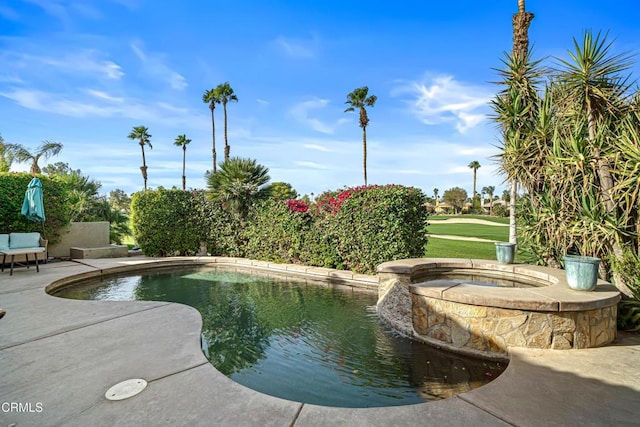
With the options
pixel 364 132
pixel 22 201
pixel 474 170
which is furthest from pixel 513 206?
pixel 474 170

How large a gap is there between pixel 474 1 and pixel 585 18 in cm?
356

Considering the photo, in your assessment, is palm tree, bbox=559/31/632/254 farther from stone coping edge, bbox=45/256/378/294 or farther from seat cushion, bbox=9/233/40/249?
seat cushion, bbox=9/233/40/249

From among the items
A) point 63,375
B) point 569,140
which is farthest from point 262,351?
point 569,140

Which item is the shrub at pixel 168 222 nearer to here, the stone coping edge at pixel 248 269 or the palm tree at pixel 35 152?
the stone coping edge at pixel 248 269

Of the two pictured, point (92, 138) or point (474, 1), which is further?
point (92, 138)

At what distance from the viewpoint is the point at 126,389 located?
7.75 ft

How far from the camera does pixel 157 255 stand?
10.9 meters

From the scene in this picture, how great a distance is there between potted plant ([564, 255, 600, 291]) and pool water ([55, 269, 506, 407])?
141 cm

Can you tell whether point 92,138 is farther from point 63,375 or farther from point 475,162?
point 475,162

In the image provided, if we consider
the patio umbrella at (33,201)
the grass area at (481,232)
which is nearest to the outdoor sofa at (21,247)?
the patio umbrella at (33,201)

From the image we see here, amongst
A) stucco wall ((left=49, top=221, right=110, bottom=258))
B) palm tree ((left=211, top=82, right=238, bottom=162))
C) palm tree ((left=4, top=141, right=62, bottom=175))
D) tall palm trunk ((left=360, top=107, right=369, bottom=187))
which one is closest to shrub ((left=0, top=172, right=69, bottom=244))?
stucco wall ((left=49, top=221, right=110, bottom=258))

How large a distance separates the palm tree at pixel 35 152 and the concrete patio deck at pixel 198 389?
642 inches

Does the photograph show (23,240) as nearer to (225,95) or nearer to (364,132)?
(225,95)

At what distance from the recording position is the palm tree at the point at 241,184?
10.2 meters
